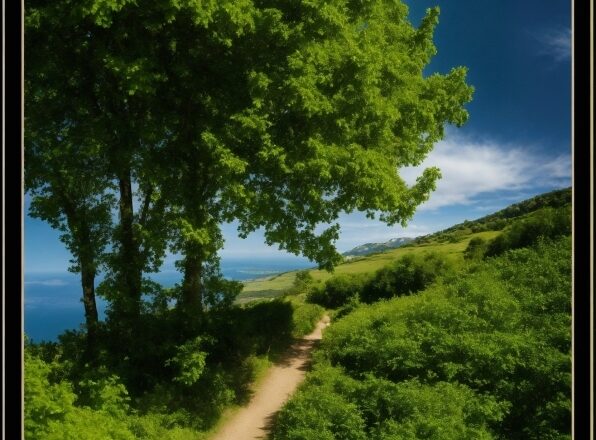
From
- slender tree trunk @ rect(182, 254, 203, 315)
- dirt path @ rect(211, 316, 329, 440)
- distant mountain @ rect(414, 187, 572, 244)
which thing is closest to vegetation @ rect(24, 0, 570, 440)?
slender tree trunk @ rect(182, 254, 203, 315)

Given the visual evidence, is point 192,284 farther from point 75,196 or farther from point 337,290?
point 337,290

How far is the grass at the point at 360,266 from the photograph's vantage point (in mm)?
15527

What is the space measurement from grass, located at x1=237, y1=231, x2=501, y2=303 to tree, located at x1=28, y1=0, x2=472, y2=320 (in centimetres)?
308

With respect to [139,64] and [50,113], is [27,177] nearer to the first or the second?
[50,113]

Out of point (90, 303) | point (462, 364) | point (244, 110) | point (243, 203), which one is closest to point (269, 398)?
point (462, 364)

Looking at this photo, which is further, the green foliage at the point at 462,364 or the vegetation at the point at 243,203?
the vegetation at the point at 243,203

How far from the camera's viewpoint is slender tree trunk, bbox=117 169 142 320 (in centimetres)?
1170

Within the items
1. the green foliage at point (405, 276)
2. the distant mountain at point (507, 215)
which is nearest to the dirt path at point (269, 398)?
the green foliage at point (405, 276)

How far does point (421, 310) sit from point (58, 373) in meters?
8.88

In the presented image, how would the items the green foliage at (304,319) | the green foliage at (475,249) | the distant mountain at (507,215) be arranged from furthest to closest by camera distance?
the green foliage at (475,249)
the distant mountain at (507,215)
the green foliage at (304,319)

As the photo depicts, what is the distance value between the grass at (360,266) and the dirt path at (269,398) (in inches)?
86.7

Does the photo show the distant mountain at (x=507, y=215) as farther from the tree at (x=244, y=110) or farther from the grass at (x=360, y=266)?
the tree at (x=244, y=110)

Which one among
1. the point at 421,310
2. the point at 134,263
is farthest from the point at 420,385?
the point at 134,263

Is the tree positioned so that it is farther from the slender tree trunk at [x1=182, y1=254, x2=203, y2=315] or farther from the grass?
the grass
